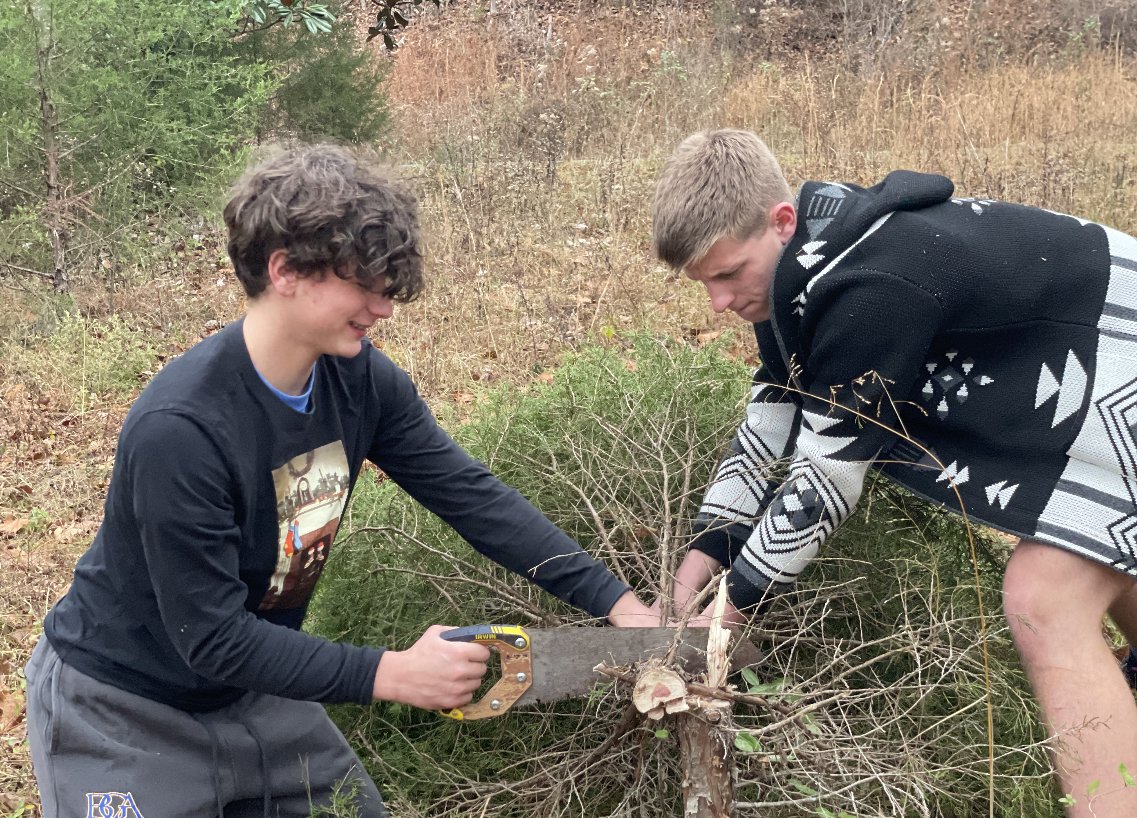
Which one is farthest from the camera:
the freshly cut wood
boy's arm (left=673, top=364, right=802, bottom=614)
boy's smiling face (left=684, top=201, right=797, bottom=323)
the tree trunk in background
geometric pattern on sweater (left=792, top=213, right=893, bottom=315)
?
the tree trunk in background

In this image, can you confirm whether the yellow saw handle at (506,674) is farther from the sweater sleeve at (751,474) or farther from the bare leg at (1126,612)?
the bare leg at (1126,612)

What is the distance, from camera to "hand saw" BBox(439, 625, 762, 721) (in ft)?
6.78

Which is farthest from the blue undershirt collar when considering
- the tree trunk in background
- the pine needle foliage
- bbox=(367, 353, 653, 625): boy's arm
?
the tree trunk in background

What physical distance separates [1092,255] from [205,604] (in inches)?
76.9

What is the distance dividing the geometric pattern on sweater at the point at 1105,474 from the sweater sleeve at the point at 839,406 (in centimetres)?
36

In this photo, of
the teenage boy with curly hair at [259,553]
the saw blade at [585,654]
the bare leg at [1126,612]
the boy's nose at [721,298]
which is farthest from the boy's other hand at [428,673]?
the bare leg at [1126,612]

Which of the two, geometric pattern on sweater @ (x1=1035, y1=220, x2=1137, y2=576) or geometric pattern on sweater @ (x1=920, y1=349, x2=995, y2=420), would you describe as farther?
geometric pattern on sweater @ (x1=920, y1=349, x2=995, y2=420)

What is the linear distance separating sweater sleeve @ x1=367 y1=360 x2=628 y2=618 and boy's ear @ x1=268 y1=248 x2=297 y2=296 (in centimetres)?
45

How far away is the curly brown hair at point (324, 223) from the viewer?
73.1 inches

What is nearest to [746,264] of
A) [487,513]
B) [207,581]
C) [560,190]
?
[487,513]

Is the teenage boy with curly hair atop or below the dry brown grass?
atop

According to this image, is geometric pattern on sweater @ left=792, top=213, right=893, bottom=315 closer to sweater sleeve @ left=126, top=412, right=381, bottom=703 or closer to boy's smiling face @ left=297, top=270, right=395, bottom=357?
boy's smiling face @ left=297, top=270, right=395, bottom=357

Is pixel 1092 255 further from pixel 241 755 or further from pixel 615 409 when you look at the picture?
pixel 241 755

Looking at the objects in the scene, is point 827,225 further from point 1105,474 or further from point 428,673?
point 428,673
